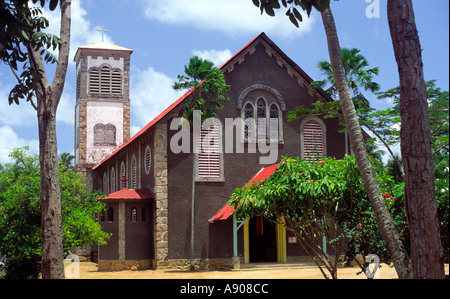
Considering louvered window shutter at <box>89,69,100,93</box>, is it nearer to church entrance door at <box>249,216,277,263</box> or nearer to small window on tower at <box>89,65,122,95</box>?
small window on tower at <box>89,65,122,95</box>

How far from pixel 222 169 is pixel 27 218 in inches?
419

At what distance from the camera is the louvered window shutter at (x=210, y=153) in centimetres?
2706

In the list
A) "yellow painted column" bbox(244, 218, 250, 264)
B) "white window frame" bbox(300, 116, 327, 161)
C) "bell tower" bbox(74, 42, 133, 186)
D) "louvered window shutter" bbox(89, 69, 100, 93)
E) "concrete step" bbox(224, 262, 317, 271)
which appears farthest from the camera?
"louvered window shutter" bbox(89, 69, 100, 93)

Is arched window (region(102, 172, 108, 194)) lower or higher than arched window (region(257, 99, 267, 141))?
lower

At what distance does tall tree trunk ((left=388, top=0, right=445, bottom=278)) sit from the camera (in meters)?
9.09

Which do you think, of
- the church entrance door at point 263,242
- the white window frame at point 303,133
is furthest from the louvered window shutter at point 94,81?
the church entrance door at point 263,242

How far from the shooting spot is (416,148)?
930 cm

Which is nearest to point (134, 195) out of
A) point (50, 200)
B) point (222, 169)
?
point (222, 169)

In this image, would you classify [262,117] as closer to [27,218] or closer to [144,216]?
[144,216]

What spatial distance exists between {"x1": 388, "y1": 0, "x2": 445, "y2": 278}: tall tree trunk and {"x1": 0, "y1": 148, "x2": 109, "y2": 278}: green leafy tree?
13.2m

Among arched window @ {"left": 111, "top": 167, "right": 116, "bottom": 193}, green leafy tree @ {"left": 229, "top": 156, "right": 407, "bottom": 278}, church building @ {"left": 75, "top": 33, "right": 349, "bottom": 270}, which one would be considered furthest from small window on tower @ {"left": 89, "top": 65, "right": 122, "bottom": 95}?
green leafy tree @ {"left": 229, "top": 156, "right": 407, "bottom": 278}

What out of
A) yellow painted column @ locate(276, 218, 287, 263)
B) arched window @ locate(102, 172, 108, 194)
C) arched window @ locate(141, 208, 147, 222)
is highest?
arched window @ locate(102, 172, 108, 194)

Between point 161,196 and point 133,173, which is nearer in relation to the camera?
point 161,196
